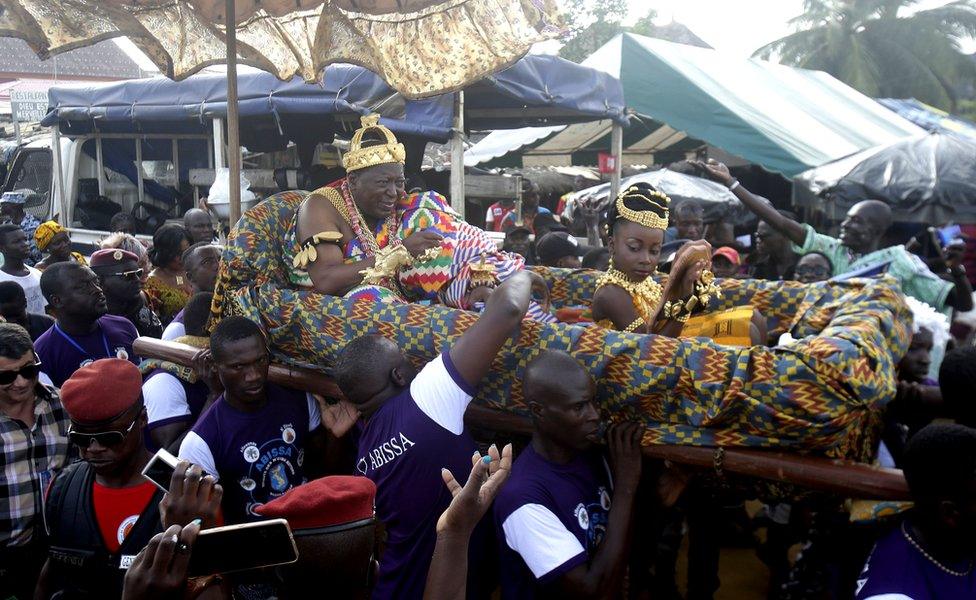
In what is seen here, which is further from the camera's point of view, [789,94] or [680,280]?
[789,94]

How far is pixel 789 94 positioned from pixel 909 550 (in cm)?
1120

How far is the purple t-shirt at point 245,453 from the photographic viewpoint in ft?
9.08

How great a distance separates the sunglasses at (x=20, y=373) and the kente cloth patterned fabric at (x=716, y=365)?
Answer: 0.91m

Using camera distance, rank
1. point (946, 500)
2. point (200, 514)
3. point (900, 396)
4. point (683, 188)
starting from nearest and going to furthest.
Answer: point (200, 514)
point (946, 500)
point (900, 396)
point (683, 188)

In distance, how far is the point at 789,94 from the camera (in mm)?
11961

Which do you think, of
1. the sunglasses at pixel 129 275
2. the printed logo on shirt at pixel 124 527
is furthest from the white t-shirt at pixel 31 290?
the printed logo on shirt at pixel 124 527

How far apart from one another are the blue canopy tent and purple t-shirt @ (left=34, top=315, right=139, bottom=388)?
2.53 m

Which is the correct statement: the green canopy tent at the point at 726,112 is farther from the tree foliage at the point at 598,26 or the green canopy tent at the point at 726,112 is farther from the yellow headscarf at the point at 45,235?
the tree foliage at the point at 598,26

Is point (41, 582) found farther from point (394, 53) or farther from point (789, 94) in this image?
point (789, 94)

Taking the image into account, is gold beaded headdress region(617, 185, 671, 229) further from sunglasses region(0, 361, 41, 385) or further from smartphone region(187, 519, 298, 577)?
sunglasses region(0, 361, 41, 385)

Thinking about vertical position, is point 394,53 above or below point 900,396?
above

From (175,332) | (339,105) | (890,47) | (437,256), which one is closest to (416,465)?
(437,256)

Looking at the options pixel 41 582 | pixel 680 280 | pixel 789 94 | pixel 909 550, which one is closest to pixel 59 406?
pixel 41 582

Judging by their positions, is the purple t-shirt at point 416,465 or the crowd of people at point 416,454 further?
the purple t-shirt at point 416,465
